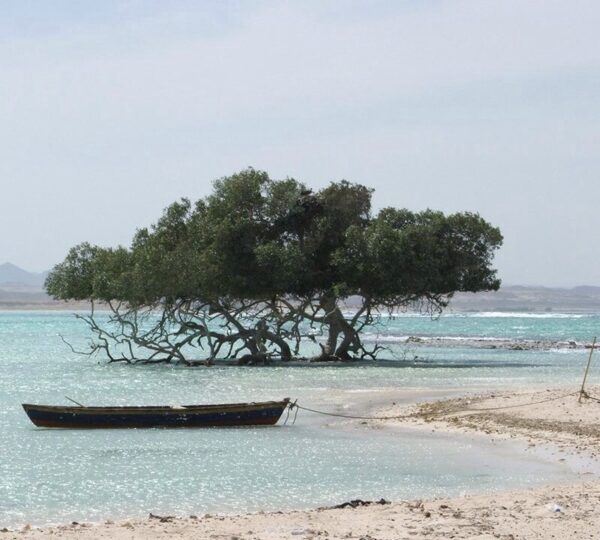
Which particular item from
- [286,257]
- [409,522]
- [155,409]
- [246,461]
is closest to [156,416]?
[155,409]

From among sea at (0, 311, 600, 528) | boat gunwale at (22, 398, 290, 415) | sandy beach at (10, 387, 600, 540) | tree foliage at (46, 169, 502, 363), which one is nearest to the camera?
sandy beach at (10, 387, 600, 540)

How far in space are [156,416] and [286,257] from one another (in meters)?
20.4

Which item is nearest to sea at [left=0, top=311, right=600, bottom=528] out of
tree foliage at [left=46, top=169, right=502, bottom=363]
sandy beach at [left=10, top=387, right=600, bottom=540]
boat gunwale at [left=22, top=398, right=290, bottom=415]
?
boat gunwale at [left=22, top=398, right=290, bottom=415]

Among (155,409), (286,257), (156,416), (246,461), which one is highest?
(286,257)

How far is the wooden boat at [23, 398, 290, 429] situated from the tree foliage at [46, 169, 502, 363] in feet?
64.6

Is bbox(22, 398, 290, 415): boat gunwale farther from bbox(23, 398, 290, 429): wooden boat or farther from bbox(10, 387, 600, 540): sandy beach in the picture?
bbox(10, 387, 600, 540): sandy beach

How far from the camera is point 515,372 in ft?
142

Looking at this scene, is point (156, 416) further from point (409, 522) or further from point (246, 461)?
point (409, 522)

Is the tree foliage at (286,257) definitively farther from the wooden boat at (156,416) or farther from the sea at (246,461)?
the wooden boat at (156,416)

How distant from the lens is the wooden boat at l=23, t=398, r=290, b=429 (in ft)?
82.7

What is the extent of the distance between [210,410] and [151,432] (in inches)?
54.7

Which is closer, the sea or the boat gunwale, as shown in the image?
the sea

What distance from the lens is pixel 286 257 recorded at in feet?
148

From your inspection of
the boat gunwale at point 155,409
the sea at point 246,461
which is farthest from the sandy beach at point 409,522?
the boat gunwale at point 155,409
